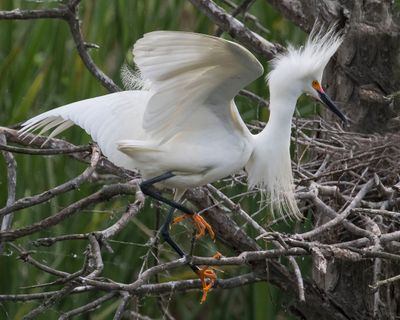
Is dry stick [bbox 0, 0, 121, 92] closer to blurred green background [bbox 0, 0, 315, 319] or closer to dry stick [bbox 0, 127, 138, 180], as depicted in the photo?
dry stick [bbox 0, 127, 138, 180]

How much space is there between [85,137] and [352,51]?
0.92 meters

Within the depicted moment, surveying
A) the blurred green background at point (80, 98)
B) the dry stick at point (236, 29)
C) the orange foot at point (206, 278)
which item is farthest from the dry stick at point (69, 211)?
the blurred green background at point (80, 98)

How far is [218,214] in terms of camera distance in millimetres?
2324

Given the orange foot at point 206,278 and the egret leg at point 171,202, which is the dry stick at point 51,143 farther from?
the orange foot at point 206,278

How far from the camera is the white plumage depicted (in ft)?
6.61

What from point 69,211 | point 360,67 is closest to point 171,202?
point 69,211

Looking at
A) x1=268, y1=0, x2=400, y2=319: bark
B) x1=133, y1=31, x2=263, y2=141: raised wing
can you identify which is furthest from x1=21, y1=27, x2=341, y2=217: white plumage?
x1=268, y1=0, x2=400, y2=319: bark

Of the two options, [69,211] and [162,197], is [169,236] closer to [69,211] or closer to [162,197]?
[162,197]

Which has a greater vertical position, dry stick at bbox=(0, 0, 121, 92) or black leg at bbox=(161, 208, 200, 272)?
dry stick at bbox=(0, 0, 121, 92)

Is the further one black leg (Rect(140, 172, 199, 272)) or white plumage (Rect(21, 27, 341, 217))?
black leg (Rect(140, 172, 199, 272))

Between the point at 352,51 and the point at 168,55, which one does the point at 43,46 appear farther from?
the point at 168,55

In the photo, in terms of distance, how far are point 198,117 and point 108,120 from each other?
21cm

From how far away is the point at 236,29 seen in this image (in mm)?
2578

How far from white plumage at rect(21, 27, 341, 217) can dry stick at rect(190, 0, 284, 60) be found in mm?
233
